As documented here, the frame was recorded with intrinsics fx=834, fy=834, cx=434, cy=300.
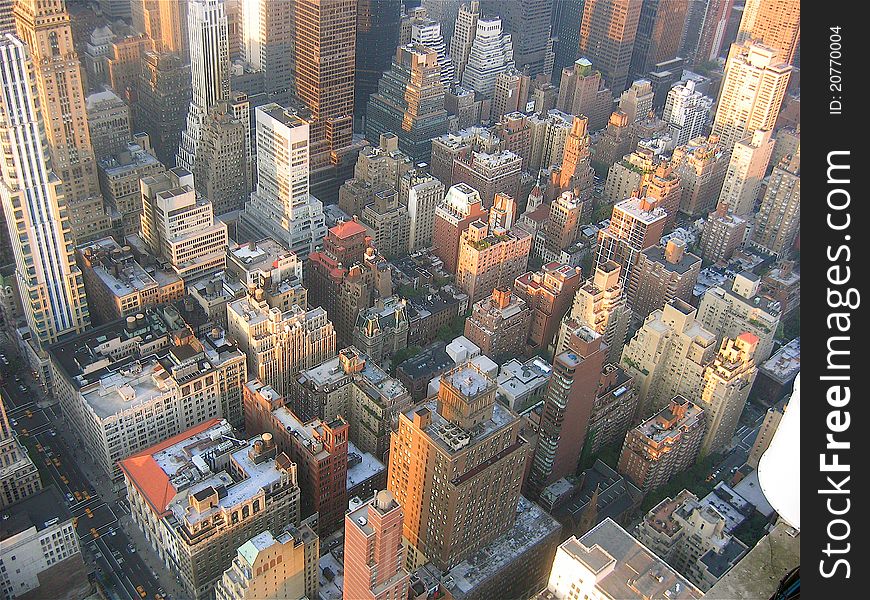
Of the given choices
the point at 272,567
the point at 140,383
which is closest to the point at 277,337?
the point at 140,383

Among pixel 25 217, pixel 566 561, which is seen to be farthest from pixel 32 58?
pixel 566 561

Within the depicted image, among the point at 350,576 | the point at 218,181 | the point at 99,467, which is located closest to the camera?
the point at 350,576

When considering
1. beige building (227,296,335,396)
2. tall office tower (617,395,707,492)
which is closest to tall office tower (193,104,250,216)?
beige building (227,296,335,396)

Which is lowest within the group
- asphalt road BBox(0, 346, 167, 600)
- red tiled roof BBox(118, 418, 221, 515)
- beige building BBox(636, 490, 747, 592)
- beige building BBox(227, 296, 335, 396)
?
asphalt road BBox(0, 346, 167, 600)

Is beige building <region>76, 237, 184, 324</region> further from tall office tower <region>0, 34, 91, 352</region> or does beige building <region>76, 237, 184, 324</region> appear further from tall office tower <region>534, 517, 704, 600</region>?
tall office tower <region>534, 517, 704, 600</region>

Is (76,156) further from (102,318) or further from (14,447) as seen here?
(14,447)

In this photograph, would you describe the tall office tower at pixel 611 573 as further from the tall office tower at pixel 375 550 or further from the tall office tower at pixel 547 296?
the tall office tower at pixel 547 296
